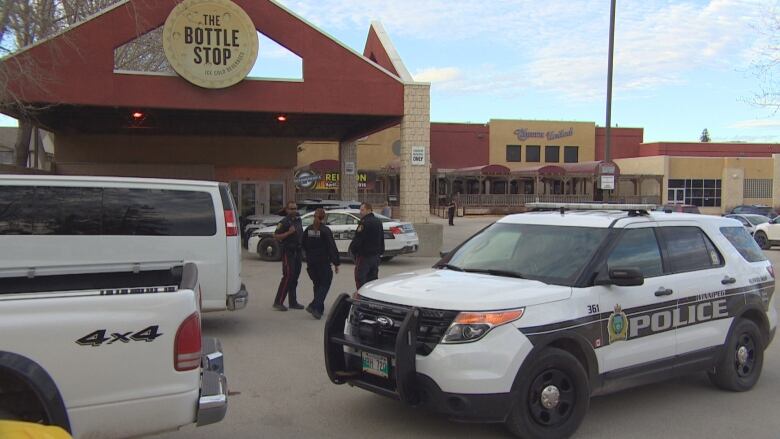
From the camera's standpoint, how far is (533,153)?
202 feet

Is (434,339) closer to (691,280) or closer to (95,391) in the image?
(95,391)

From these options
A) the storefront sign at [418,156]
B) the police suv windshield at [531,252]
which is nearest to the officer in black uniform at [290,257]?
the police suv windshield at [531,252]

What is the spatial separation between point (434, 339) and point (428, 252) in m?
16.0

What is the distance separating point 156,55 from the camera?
3225 centimetres

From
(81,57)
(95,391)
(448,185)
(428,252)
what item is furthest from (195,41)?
(448,185)

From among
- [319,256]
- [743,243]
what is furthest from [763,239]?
[319,256]

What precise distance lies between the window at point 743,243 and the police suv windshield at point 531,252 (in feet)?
6.34

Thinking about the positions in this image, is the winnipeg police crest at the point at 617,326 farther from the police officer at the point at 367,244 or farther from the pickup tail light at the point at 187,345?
the police officer at the point at 367,244

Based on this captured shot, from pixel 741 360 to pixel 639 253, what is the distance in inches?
71.3

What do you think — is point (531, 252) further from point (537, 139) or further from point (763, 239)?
point (537, 139)

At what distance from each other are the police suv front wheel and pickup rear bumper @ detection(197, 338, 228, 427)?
200 centimetres

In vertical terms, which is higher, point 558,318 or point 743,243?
point 743,243

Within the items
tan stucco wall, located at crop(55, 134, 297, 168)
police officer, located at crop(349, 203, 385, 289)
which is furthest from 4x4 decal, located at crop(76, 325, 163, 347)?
tan stucco wall, located at crop(55, 134, 297, 168)

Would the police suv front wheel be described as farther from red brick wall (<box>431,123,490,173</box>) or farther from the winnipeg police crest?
red brick wall (<box>431,123,490,173</box>)
